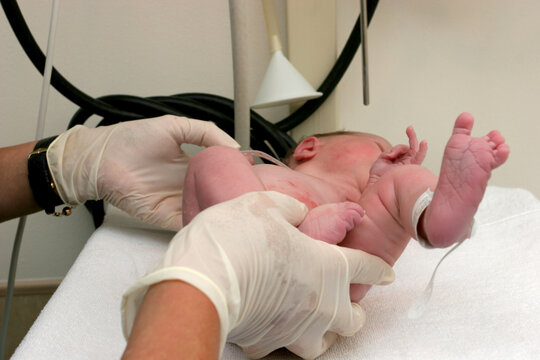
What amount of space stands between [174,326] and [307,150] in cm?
75

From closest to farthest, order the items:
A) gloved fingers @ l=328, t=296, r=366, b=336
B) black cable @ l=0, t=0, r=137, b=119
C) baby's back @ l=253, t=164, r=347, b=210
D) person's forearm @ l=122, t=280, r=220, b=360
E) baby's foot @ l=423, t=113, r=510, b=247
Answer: person's forearm @ l=122, t=280, r=220, b=360 → baby's foot @ l=423, t=113, r=510, b=247 → gloved fingers @ l=328, t=296, r=366, b=336 → baby's back @ l=253, t=164, r=347, b=210 → black cable @ l=0, t=0, r=137, b=119

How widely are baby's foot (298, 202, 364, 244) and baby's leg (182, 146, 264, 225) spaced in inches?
3.6

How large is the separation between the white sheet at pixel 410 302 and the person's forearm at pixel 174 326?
292 millimetres

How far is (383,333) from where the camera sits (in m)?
0.82

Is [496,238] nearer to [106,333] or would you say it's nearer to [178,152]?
[178,152]

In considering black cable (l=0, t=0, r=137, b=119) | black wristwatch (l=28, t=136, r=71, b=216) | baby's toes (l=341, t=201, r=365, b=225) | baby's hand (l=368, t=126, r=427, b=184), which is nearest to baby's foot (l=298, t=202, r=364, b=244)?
baby's toes (l=341, t=201, r=365, b=225)

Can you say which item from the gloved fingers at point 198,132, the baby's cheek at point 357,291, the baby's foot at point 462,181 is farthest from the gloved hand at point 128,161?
the baby's foot at point 462,181

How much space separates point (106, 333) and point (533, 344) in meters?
0.58

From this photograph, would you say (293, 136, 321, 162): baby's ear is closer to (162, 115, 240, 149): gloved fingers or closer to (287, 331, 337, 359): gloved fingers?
(162, 115, 240, 149): gloved fingers

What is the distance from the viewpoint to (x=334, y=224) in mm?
764

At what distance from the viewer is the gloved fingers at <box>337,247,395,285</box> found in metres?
0.76

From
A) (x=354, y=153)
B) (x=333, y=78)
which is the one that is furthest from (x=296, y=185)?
(x=333, y=78)

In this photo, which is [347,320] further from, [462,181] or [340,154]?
[340,154]

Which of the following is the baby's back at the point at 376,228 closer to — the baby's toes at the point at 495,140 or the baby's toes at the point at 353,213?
the baby's toes at the point at 353,213
